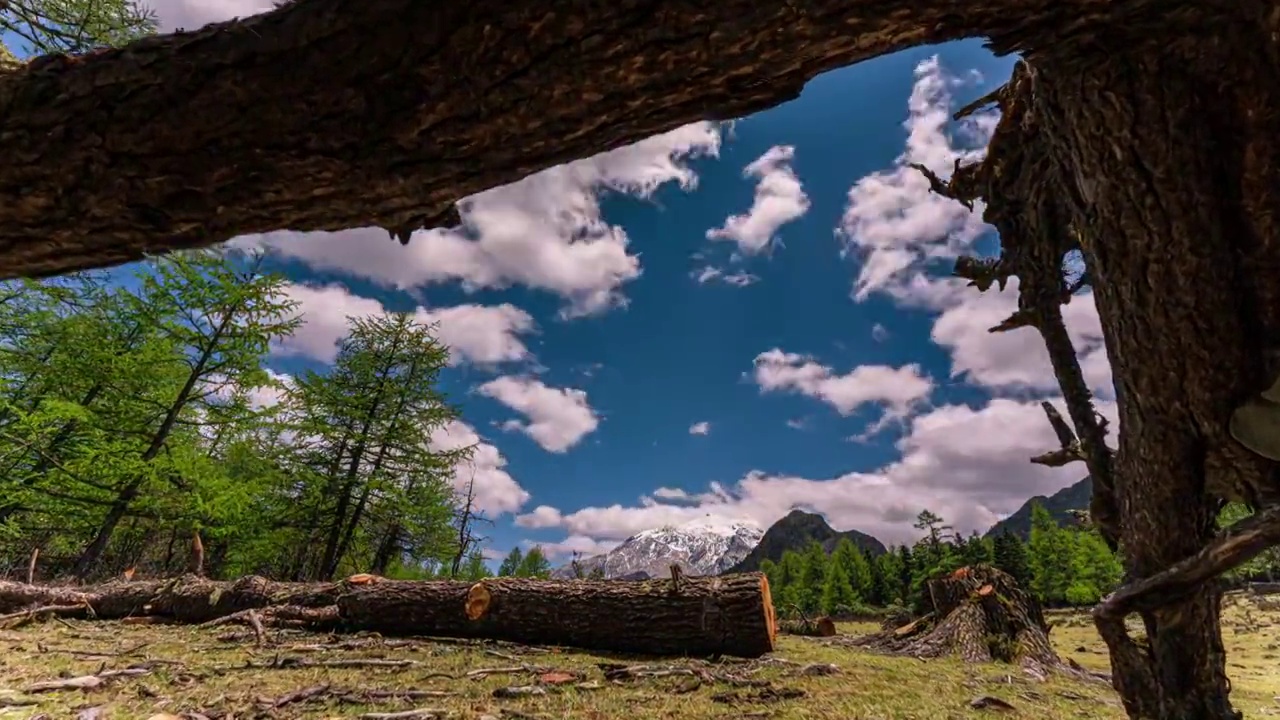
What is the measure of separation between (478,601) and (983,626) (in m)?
8.20

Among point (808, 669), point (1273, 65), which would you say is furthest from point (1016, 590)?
point (1273, 65)

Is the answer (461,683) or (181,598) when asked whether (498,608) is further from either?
(181,598)

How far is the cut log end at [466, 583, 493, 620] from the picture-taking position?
25.6ft

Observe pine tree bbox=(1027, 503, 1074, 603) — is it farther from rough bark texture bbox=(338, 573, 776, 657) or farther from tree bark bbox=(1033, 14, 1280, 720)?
tree bark bbox=(1033, 14, 1280, 720)

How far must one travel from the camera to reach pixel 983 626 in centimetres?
864

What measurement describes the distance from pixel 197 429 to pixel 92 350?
2.82m

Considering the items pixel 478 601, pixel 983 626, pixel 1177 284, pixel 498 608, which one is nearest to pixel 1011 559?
pixel 983 626

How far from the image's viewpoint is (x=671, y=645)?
7277mm

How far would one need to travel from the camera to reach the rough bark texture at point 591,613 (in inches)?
287

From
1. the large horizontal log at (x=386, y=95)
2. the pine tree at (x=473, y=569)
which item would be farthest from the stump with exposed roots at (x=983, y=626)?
the pine tree at (x=473, y=569)

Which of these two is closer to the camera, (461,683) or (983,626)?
(461,683)

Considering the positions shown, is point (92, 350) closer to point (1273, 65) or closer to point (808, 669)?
point (808, 669)

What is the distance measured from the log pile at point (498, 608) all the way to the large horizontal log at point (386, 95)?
23.5ft

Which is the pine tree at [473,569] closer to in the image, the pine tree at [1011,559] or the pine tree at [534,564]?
the pine tree at [534,564]
